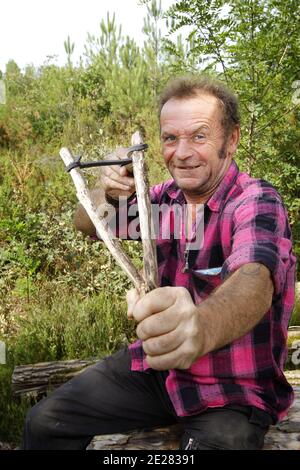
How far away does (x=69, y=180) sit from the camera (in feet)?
21.6

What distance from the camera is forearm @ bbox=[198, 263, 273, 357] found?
4.28ft

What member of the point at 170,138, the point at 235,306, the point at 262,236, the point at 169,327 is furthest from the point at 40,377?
the point at 169,327

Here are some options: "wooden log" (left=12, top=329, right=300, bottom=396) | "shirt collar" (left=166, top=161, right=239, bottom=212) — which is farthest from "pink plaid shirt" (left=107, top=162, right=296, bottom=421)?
"wooden log" (left=12, top=329, right=300, bottom=396)

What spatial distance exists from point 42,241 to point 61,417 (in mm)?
3665

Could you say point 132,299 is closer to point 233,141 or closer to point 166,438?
Result: point 166,438

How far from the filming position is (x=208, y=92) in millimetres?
2232

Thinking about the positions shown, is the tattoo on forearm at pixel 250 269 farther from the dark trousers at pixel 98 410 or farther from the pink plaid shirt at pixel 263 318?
the dark trousers at pixel 98 410

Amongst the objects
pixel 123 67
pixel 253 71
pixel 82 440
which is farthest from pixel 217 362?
pixel 123 67

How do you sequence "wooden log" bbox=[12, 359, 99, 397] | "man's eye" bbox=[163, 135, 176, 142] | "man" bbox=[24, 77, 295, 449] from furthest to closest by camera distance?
1. "wooden log" bbox=[12, 359, 99, 397]
2. "man's eye" bbox=[163, 135, 176, 142]
3. "man" bbox=[24, 77, 295, 449]

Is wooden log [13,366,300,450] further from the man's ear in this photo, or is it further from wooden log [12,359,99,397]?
wooden log [12,359,99,397]

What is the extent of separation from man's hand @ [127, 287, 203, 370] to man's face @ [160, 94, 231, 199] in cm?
103

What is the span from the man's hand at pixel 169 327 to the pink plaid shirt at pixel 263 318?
48 centimetres

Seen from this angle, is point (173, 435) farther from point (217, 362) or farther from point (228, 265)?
point (228, 265)

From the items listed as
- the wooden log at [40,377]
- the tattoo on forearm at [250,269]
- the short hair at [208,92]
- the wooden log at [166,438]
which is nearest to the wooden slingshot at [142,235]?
the tattoo on forearm at [250,269]
